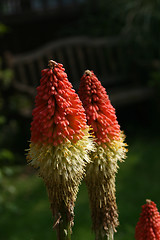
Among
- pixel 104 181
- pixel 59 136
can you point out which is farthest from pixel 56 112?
pixel 104 181

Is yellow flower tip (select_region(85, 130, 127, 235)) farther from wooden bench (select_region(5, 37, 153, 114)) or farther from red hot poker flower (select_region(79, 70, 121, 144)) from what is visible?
wooden bench (select_region(5, 37, 153, 114))

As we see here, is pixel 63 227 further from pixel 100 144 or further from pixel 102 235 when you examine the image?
pixel 100 144

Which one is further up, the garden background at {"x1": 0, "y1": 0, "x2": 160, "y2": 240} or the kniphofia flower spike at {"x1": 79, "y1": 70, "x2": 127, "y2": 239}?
the garden background at {"x1": 0, "y1": 0, "x2": 160, "y2": 240}

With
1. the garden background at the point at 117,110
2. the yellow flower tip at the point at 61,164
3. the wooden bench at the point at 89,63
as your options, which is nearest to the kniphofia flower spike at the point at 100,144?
the yellow flower tip at the point at 61,164

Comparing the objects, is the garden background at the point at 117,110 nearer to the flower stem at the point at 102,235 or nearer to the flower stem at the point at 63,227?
the flower stem at the point at 102,235

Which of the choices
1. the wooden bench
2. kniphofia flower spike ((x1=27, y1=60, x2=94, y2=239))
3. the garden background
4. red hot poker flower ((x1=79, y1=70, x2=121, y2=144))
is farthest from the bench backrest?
kniphofia flower spike ((x1=27, y1=60, x2=94, y2=239))

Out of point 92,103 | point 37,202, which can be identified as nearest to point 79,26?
point 37,202
